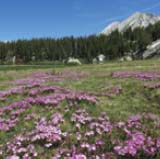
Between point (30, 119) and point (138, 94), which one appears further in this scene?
point (138, 94)

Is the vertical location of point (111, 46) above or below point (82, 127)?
above

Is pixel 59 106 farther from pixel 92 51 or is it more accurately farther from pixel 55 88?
pixel 92 51

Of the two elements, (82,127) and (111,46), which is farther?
(111,46)

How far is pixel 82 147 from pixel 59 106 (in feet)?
16.6

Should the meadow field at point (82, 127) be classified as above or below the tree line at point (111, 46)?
below

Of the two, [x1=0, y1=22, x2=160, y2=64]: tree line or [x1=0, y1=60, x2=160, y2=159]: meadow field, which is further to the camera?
[x1=0, y1=22, x2=160, y2=64]: tree line

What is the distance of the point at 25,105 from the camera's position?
15.9 meters

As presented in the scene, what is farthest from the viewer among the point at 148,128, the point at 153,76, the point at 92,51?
the point at 92,51

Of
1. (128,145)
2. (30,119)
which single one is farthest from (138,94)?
(128,145)

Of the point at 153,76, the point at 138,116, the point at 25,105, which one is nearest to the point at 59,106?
the point at 25,105

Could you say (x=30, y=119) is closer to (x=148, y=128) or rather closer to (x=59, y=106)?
(x=59, y=106)

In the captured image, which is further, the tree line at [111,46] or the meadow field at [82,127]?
the tree line at [111,46]

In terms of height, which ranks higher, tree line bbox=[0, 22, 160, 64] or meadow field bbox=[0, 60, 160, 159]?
tree line bbox=[0, 22, 160, 64]

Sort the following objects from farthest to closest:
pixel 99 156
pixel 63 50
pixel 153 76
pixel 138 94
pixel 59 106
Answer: pixel 63 50
pixel 153 76
pixel 138 94
pixel 59 106
pixel 99 156
